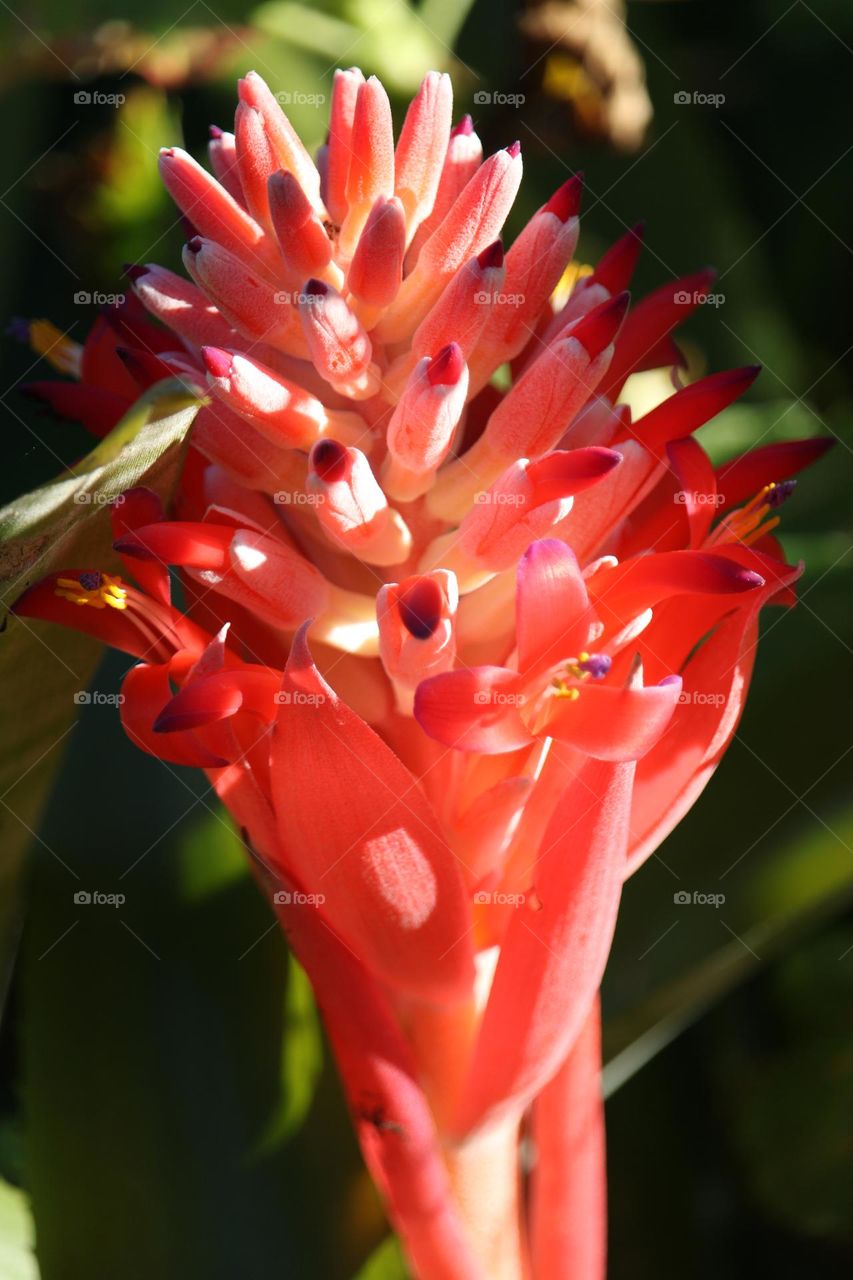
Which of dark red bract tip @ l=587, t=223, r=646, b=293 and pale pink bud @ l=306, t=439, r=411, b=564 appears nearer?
pale pink bud @ l=306, t=439, r=411, b=564

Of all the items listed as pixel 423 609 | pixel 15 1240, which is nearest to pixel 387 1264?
pixel 15 1240

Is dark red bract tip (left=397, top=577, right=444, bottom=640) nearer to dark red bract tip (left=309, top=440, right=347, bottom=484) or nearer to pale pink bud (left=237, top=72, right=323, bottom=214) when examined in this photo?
dark red bract tip (left=309, top=440, right=347, bottom=484)

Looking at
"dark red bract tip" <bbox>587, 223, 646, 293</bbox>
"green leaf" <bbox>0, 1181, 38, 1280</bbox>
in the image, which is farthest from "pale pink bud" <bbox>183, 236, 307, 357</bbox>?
"green leaf" <bbox>0, 1181, 38, 1280</bbox>

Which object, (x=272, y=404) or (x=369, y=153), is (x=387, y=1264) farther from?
(x=369, y=153)

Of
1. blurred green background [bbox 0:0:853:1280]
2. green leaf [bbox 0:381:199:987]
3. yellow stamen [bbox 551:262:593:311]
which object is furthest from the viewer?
yellow stamen [bbox 551:262:593:311]

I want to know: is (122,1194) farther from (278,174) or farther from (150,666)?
(278,174)

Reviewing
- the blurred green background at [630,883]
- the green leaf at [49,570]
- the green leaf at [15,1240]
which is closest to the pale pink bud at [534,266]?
the green leaf at [49,570]

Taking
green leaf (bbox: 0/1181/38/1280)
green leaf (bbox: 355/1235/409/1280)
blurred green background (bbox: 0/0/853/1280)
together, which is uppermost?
blurred green background (bbox: 0/0/853/1280)
